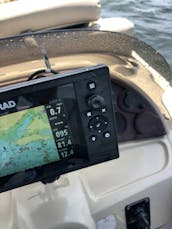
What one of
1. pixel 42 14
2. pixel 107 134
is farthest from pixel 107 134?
pixel 42 14

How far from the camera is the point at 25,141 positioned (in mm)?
1110

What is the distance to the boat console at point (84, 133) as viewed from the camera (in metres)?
1.06

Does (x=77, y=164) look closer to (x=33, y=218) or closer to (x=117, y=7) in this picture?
(x=33, y=218)

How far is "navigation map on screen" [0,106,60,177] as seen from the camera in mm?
1066

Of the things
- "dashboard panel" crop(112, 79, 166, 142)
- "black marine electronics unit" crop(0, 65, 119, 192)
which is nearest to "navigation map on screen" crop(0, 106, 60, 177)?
"black marine electronics unit" crop(0, 65, 119, 192)

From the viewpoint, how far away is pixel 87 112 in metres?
1.09

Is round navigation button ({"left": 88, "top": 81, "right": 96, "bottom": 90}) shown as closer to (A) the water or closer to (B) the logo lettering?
(B) the logo lettering

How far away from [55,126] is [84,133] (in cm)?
7

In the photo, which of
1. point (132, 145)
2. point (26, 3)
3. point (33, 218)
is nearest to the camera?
point (33, 218)

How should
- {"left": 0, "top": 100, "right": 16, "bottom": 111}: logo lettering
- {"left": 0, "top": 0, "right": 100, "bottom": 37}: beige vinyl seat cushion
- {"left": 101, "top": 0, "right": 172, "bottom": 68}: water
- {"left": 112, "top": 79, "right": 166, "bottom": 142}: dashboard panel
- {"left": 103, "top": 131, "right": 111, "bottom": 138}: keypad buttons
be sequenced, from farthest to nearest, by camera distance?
{"left": 101, "top": 0, "right": 172, "bottom": 68}: water, {"left": 0, "top": 0, "right": 100, "bottom": 37}: beige vinyl seat cushion, {"left": 112, "top": 79, "right": 166, "bottom": 142}: dashboard panel, {"left": 103, "top": 131, "right": 111, "bottom": 138}: keypad buttons, {"left": 0, "top": 100, "right": 16, "bottom": 111}: logo lettering

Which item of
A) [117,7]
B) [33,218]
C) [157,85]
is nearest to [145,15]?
[117,7]

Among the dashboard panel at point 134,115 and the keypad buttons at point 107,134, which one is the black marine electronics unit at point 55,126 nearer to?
the keypad buttons at point 107,134

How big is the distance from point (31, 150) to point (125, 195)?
1.44ft

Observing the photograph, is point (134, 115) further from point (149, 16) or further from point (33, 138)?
point (149, 16)
